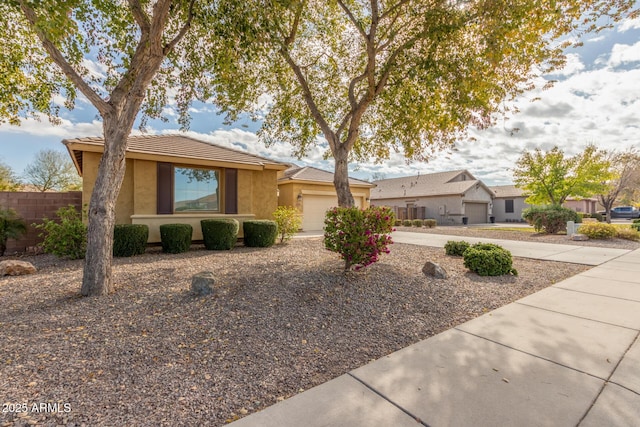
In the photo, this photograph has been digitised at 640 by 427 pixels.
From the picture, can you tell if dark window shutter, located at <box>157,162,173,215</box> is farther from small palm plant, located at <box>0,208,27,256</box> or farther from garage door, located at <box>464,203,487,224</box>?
garage door, located at <box>464,203,487,224</box>

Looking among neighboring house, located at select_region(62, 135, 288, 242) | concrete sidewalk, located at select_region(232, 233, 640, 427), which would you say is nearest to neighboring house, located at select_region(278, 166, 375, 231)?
neighboring house, located at select_region(62, 135, 288, 242)

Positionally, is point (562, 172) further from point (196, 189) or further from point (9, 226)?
point (9, 226)

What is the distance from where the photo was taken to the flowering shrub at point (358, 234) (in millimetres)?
4805

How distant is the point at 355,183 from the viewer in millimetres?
17609

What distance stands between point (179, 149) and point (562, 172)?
19.8 metres

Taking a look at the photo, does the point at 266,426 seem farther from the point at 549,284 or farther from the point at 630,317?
the point at 549,284

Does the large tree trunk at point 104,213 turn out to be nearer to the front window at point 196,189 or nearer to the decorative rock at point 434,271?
the front window at point 196,189

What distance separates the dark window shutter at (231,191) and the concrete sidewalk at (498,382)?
826cm

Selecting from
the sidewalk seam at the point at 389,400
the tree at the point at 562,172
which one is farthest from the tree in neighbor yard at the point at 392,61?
the tree at the point at 562,172

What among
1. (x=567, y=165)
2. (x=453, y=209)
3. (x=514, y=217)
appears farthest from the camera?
(x=514, y=217)

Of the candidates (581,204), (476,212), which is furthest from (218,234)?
(581,204)

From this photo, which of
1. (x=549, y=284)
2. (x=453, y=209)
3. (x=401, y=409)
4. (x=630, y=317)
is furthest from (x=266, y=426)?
(x=453, y=209)

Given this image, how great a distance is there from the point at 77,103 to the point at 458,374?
9.03m

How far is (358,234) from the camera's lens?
479 centimetres
